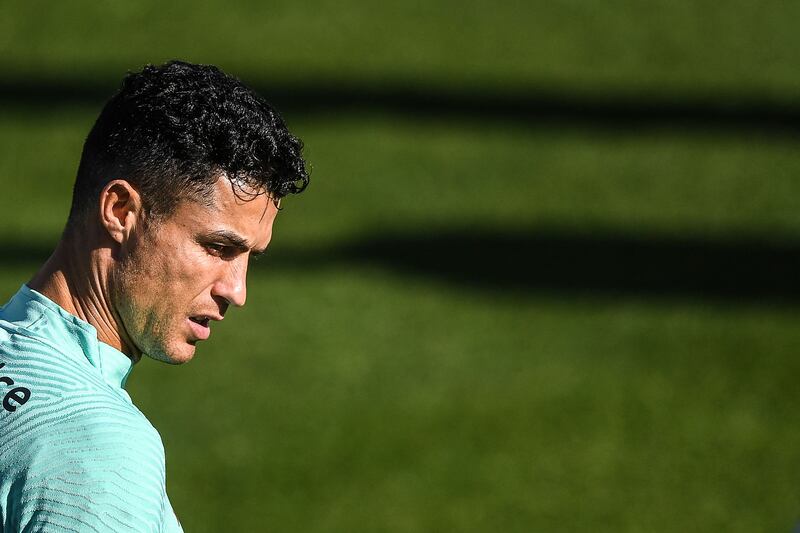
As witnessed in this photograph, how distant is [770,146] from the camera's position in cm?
1184

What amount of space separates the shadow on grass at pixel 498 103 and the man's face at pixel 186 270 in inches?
386

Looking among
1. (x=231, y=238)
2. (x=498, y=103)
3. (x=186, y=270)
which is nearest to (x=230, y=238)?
(x=231, y=238)

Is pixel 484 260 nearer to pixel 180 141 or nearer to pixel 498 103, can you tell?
pixel 498 103

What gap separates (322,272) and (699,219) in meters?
3.44

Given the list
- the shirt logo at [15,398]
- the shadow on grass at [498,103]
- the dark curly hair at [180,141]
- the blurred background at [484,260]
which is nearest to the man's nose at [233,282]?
the dark curly hair at [180,141]

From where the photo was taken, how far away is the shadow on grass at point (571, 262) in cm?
952

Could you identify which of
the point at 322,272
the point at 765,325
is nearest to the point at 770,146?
the point at 765,325

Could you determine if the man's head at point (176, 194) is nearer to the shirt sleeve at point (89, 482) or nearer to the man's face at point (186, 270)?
the man's face at point (186, 270)

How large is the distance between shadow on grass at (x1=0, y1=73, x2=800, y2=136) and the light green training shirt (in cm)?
1024

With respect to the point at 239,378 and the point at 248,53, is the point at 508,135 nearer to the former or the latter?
the point at 248,53

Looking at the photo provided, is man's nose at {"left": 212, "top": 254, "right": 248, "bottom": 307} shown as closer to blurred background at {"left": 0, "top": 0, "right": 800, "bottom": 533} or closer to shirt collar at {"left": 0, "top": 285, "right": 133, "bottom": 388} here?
shirt collar at {"left": 0, "top": 285, "right": 133, "bottom": 388}

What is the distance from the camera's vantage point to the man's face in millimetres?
2383

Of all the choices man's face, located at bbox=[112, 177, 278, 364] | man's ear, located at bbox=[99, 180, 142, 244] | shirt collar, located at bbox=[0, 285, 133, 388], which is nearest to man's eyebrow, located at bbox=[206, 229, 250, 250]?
man's face, located at bbox=[112, 177, 278, 364]

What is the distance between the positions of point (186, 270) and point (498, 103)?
10.5 m
